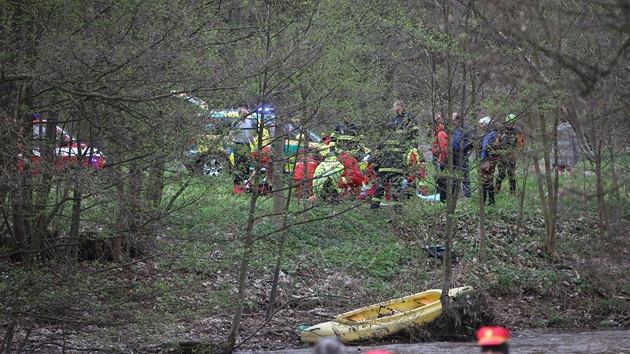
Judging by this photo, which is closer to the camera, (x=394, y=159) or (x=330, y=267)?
(x=394, y=159)

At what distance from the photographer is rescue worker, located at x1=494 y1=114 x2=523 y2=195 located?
1391 cm

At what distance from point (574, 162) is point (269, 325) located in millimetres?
6084

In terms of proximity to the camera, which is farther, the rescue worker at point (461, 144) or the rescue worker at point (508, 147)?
the rescue worker at point (508, 147)

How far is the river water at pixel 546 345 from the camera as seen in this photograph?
41.7 feet

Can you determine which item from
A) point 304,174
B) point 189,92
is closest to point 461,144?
point 304,174

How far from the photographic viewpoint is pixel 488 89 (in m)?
14.2

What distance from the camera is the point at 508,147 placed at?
579 inches

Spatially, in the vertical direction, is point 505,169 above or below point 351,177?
above

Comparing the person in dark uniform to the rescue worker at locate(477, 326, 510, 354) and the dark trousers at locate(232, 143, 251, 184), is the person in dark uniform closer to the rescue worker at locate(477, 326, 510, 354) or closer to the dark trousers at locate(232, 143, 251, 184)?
the dark trousers at locate(232, 143, 251, 184)

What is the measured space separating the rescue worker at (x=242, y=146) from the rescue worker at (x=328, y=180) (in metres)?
1.11

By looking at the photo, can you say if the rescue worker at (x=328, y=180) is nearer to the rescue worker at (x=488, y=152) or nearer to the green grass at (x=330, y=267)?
the green grass at (x=330, y=267)

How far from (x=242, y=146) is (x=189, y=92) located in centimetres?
228

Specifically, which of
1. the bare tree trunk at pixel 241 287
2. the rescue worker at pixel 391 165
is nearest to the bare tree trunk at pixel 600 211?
the rescue worker at pixel 391 165

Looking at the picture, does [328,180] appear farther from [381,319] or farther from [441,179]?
[441,179]
